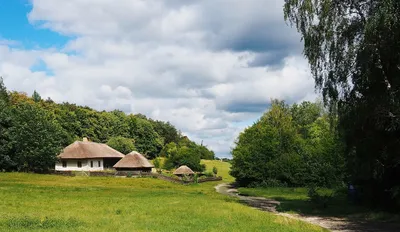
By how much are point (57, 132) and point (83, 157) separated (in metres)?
8.07

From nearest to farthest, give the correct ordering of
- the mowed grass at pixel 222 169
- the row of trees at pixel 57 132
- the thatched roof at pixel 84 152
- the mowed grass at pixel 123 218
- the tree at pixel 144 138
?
the mowed grass at pixel 123 218 → the row of trees at pixel 57 132 → the thatched roof at pixel 84 152 → the mowed grass at pixel 222 169 → the tree at pixel 144 138

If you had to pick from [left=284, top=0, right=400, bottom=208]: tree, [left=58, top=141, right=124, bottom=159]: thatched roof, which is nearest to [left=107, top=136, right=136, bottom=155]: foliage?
[left=58, top=141, right=124, bottom=159]: thatched roof

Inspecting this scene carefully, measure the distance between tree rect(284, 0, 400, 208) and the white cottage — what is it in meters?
58.3

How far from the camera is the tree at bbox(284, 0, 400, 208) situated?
19562 millimetres

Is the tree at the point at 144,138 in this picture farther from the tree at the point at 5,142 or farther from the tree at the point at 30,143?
the tree at the point at 5,142

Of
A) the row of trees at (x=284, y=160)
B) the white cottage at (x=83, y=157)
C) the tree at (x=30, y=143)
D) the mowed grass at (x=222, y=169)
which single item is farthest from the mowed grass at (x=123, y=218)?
the mowed grass at (x=222, y=169)

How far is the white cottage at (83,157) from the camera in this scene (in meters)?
74.1

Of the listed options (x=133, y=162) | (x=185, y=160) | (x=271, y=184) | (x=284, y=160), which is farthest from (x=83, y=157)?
(x=284, y=160)

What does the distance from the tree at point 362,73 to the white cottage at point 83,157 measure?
58.3 metres

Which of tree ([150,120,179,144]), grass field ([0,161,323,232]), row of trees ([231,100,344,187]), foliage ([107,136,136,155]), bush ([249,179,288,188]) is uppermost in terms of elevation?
tree ([150,120,179,144])

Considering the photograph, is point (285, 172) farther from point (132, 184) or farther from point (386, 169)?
point (386, 169)

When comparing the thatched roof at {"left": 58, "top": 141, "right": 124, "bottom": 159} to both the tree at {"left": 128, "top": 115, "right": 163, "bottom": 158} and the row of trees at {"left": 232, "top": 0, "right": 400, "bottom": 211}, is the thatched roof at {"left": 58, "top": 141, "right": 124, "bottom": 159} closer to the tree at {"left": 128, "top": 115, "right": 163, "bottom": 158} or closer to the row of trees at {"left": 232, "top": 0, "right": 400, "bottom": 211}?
the tree at {"left": 128, "top": 115, "right": 163, "bottom": 158}

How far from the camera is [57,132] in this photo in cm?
6762

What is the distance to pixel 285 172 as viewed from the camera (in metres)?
56.3
